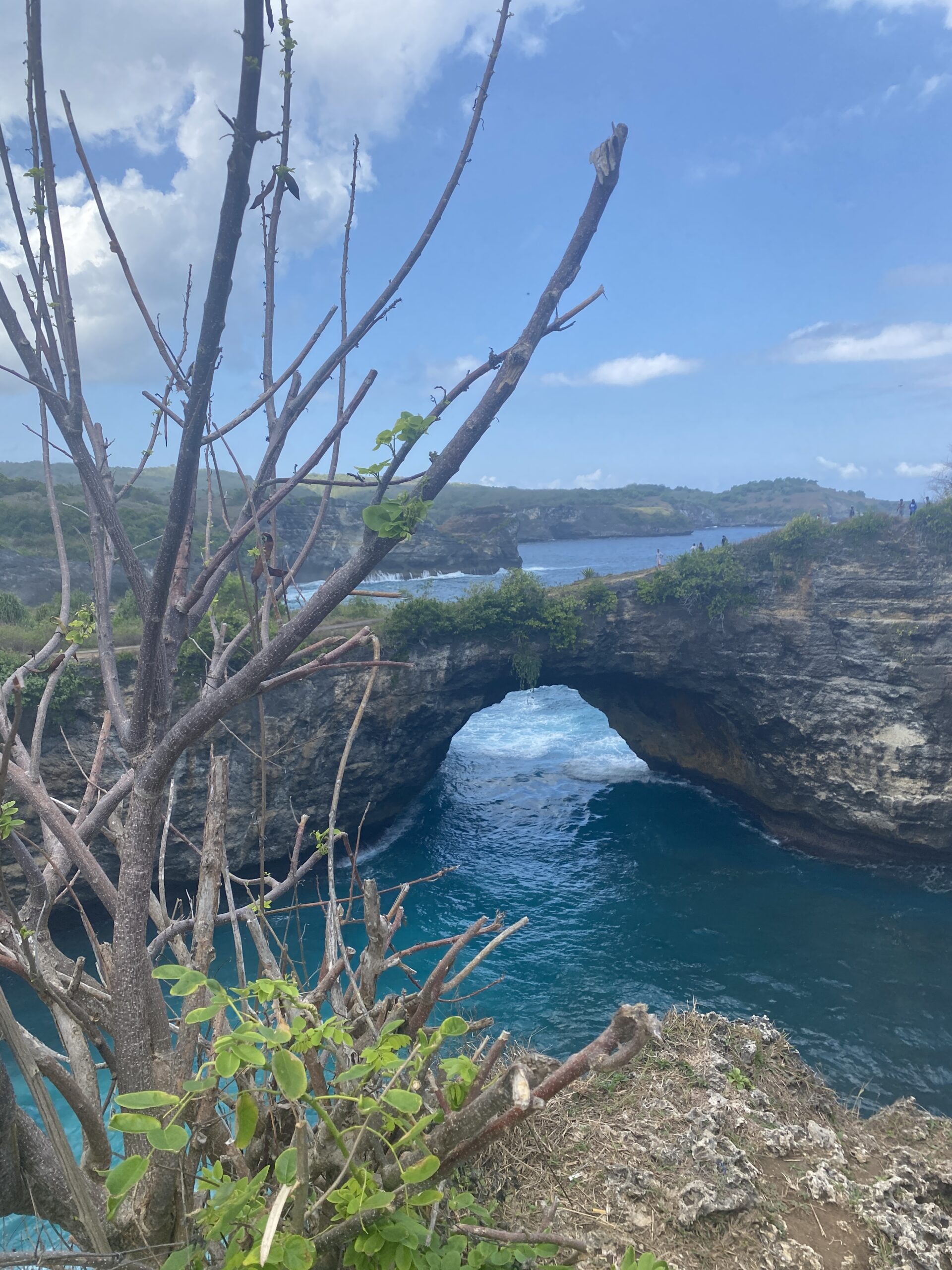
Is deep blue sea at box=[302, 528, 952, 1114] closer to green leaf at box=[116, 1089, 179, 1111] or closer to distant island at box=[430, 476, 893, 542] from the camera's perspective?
green leaf at box=[116, 1089, 179, 1111]

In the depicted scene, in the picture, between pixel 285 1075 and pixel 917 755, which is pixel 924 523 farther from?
pixel 285 1075

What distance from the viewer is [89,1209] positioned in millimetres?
1741

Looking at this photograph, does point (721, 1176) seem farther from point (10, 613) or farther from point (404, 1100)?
point (10, 613)

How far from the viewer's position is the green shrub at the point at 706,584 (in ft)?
61.1

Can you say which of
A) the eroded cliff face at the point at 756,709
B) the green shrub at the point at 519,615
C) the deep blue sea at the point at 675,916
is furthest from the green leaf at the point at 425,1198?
the green shrub at the point at 519,615

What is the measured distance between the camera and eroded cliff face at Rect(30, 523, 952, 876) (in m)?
16.4

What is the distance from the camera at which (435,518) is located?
2827 inches

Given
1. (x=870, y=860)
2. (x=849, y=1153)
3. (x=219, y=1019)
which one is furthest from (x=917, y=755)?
(x=219, y=1019)

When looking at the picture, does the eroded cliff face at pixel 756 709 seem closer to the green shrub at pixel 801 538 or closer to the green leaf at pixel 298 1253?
the green shrub at pixel 801 538

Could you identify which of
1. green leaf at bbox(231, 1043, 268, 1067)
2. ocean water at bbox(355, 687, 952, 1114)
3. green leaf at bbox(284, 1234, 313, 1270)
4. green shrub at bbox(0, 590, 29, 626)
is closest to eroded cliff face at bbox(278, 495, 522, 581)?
green shrub at bbox(0, 590, 29, 626)

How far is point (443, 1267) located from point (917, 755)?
17.9m

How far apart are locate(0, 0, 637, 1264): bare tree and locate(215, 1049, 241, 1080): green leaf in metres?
0.01

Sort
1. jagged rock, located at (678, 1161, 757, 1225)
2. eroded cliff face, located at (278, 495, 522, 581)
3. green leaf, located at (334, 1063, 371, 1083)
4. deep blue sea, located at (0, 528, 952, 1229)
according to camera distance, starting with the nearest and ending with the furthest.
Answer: green leaf, located at (334, 1063, 371, 1083), jagged rock, located at (678, 1161, 757, 1225), deep blue sea, located at (0, 528, 952, 1229), eroded cliff face, located at (278, 495, 522, 581)

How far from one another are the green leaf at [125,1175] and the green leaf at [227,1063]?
24cm
